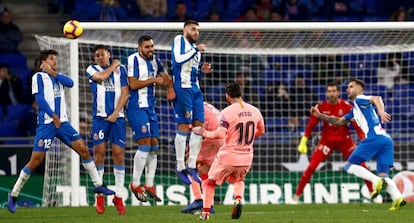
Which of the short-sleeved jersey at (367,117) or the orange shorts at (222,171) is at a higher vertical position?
the short-sleeved jersey at (367,117)

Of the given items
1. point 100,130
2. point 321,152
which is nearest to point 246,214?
point 100,130

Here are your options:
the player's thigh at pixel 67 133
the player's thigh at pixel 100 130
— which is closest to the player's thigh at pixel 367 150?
the player's thigh at pixel 100 130

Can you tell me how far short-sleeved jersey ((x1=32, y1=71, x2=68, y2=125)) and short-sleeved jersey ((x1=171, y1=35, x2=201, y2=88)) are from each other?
1.63 m

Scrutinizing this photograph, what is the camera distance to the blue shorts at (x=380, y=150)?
17922 millimetres

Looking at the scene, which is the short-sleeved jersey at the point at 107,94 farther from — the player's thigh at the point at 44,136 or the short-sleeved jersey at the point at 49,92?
the player's thigh at the point at 44,136

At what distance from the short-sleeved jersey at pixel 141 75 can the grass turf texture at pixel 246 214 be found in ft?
5.12

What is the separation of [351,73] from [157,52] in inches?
143

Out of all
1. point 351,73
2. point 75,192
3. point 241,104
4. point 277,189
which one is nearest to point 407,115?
point 351,73

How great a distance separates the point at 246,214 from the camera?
56.2 feet

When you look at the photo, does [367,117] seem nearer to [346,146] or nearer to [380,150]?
[380,150]

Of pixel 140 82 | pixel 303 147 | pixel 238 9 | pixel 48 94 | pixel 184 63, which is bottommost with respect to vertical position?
pixel 303 147

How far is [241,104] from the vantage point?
15562 mm

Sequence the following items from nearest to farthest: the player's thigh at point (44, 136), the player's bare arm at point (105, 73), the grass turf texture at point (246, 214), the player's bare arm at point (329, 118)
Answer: the grass turf texture at point (246, 214)
the player's thigh at point (44, 136)
the player's bare arm at point (105, 73)
the player's bare arm at point (329, 118)

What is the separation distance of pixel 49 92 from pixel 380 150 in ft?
15.6
